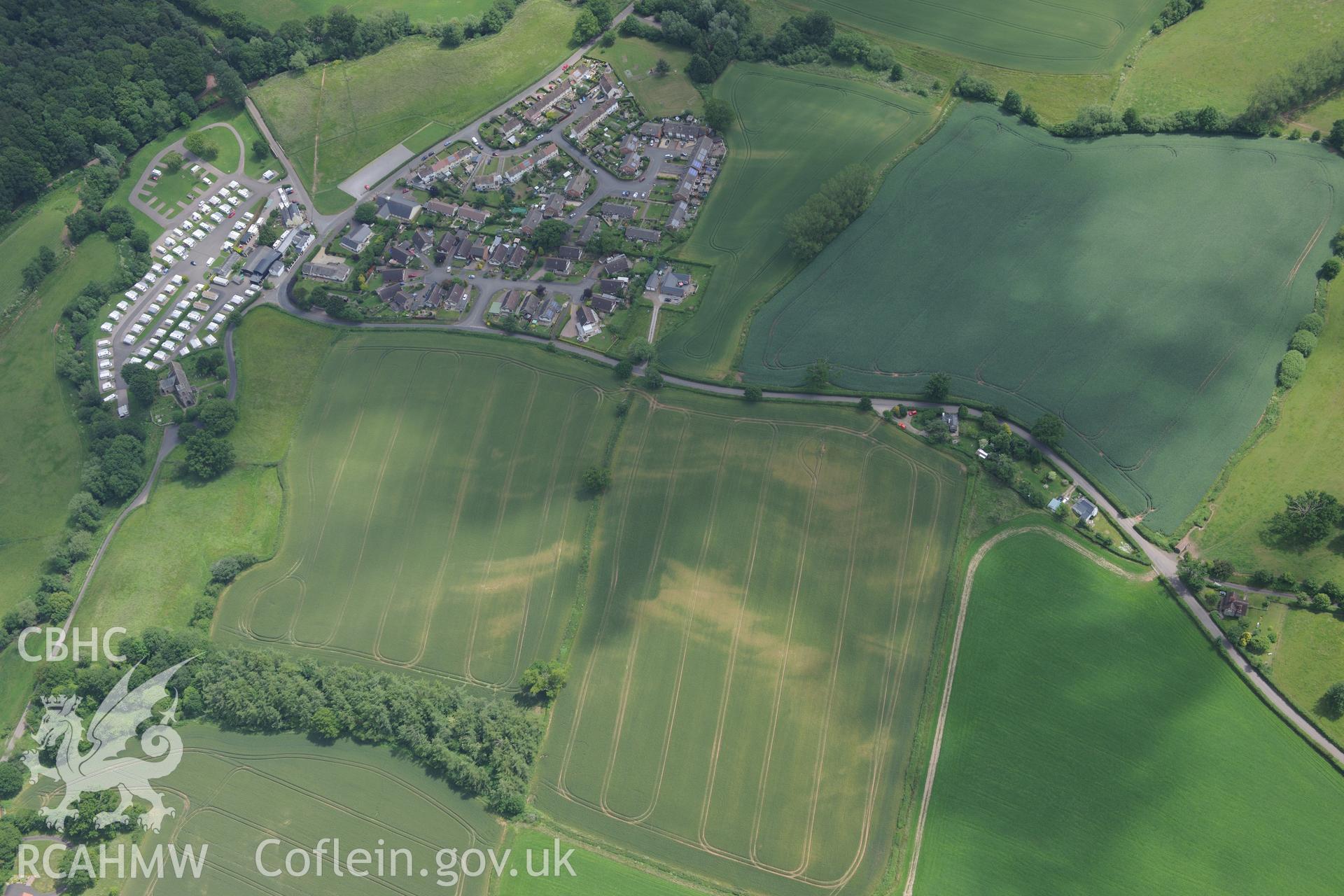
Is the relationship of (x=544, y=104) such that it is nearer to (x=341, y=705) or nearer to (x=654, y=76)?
(x=654, y=76)

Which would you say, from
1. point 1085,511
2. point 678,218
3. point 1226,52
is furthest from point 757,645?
point 1226,52

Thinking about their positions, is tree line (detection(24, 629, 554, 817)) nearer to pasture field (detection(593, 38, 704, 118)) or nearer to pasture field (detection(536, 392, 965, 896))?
pasture field (detection(536, 392, 965, 896))

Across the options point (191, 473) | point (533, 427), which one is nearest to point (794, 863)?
point (533, 427)

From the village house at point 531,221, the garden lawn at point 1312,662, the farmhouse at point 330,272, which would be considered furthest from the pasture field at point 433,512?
the garden lawn at point 1312,662

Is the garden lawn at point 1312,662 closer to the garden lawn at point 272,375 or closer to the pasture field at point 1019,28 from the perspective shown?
the pasture field at point 1019,28

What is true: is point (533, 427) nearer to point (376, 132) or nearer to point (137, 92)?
point (376, 132)
